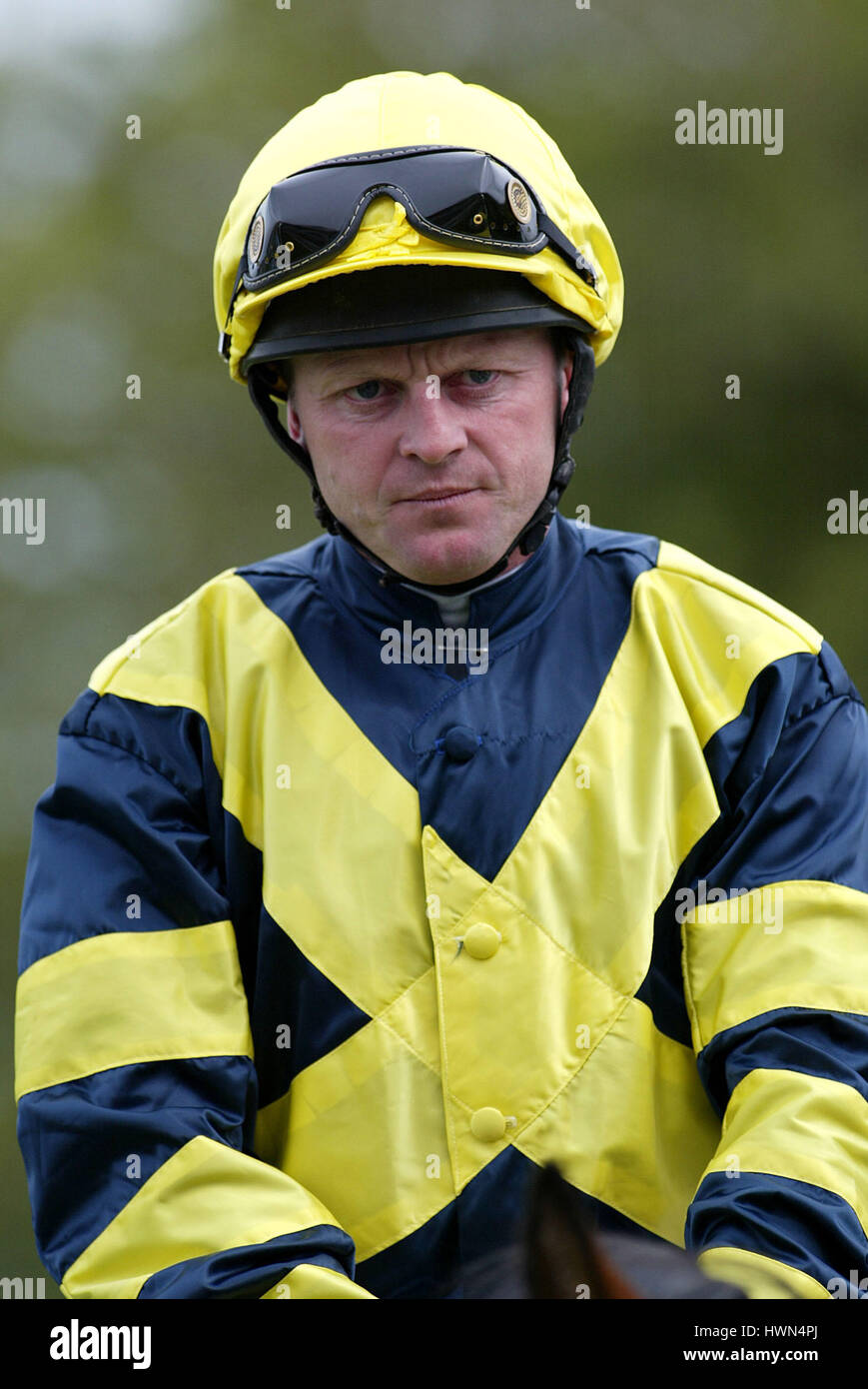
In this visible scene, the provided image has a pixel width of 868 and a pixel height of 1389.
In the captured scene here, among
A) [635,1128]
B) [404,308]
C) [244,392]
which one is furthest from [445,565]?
[244,392]

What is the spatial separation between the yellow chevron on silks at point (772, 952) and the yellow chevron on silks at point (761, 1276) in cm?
30

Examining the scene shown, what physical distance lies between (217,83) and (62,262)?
1.17 m

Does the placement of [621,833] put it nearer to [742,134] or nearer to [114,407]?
[742,134]

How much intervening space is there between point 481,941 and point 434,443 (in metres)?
0.61

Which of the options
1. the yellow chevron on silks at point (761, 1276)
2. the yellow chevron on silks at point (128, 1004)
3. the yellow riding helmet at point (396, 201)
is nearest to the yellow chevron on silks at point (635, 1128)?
the yellow chevron on silks at point (761, 1276)

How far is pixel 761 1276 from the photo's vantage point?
1671 millimetres

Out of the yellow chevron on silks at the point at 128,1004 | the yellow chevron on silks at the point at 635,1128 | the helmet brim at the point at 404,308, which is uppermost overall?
the helmet brim at the point at 404,308

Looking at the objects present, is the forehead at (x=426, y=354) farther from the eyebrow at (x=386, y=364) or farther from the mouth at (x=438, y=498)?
the mouth at (x=438, y=498)

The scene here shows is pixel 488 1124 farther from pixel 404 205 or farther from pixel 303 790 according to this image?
pixel 404 205

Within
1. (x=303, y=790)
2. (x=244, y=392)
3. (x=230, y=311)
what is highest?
(x=244, y=392)

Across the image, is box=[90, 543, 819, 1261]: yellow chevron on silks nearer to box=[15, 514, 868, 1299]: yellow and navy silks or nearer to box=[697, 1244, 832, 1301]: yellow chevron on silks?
box=[15, 514, 868, 1299]: yellow and navy silks

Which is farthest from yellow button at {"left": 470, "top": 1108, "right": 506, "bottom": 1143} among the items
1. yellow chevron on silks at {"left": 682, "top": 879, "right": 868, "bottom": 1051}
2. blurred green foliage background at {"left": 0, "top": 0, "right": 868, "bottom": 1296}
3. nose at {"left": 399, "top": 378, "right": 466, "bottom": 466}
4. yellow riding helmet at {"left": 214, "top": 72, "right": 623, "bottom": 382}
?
blurred green foliage background at {"left": 0, "top": 0, "right": 868, "bottom": 1296}

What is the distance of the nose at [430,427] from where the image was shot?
1.93 meters

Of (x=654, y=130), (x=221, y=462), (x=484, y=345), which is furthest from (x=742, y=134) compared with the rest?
(x=484, y=345)
